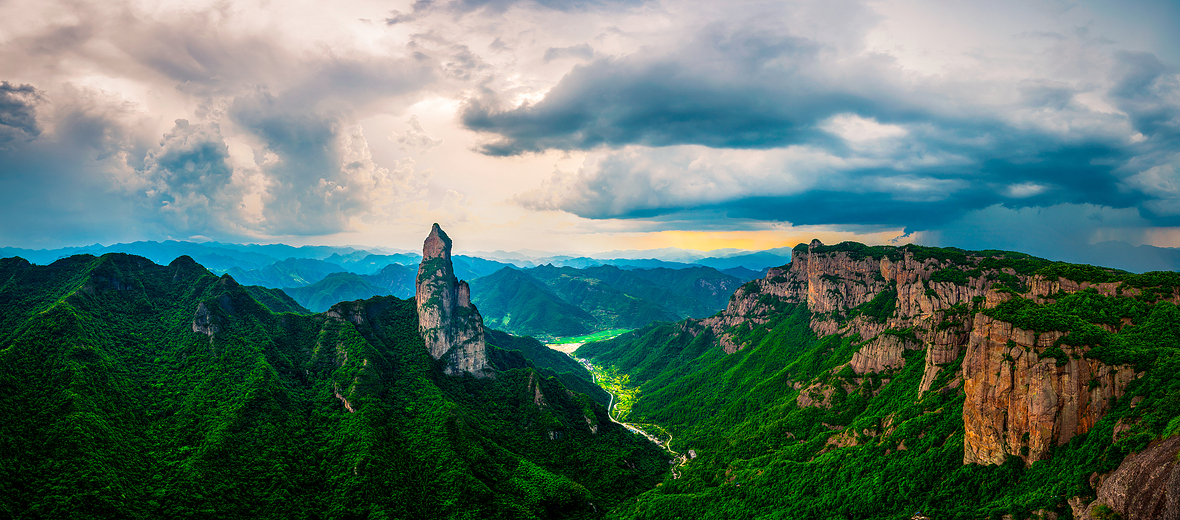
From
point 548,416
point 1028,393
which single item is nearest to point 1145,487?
point 1028,393

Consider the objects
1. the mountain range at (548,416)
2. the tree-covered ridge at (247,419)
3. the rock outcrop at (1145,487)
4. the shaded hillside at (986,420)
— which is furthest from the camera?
the tree-covered ridge at (247,419)

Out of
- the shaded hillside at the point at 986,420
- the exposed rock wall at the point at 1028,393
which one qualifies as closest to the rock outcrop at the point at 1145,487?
the shaded hillside at the point at 986,420

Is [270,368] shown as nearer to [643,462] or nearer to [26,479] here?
[26,479]

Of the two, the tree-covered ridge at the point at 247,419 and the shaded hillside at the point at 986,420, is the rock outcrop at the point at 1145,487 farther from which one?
the tree-covered ridge at the point at 247,419

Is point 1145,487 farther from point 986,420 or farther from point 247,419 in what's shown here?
point 247,419

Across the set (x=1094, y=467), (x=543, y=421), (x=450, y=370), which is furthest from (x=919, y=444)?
(x=450, y=370)

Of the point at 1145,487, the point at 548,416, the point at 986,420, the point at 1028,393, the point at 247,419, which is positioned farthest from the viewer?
the point at 548,416

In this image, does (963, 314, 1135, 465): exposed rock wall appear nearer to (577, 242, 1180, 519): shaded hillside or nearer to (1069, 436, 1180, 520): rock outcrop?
(577, 242, 1180, 519): shaded hillside

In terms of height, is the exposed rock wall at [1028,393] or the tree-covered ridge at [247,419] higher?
the exposed rock wall at [1028,393]
